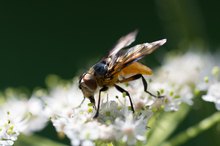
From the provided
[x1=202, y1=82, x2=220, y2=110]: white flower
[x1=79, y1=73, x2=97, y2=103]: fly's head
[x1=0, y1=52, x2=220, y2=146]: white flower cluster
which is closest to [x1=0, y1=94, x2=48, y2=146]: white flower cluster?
[x1=0, y1=52, x2=220, y2=146]: white flower cluster

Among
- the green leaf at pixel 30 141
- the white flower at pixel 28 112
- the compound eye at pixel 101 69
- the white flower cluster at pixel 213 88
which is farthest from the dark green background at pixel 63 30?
the compound eye at pixel 101 69

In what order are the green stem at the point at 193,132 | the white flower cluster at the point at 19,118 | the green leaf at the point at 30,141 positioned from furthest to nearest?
the green leaf at the point at 30,141 → the green stem at the point at 193,132 → the white flower cluster at the point at 19,118

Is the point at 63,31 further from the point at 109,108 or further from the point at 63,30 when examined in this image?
the point at 109,108

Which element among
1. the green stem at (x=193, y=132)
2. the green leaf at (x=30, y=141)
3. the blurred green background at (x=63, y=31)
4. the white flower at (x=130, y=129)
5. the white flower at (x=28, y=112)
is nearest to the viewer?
the white flower at (x=130, y=129)

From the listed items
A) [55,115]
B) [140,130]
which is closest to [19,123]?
[55,115]

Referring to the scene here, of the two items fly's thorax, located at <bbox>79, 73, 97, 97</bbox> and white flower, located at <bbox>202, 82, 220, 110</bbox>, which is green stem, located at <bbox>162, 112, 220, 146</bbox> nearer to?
white flower, located at <bbox>202, 82, 220, 110</bbox>

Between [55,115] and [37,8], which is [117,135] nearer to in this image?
[55,115]

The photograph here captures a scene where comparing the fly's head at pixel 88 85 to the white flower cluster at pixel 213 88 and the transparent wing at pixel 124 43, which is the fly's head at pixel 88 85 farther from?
the white flower cluster at pixel 213 88
